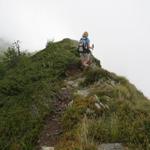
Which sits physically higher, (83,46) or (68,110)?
(83,46)

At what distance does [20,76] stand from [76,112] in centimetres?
590

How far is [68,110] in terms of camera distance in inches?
597

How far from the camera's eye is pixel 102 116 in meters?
14.2

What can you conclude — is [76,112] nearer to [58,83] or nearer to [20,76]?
[58,83]

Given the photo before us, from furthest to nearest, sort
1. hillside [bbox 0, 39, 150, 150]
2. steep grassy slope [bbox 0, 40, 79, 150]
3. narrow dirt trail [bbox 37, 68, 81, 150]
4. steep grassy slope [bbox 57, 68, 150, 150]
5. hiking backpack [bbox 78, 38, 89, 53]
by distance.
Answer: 1. hiking backpack [bbox 78, 38, 89, 53]
2. steep grassy slope [bbox 0, 40, 79, 150]
3. narrow dirt trail [bbox 37, 68, 81, 150]
4. hillside [bbox 0, 39, 150, 150]
5. steep grassy slope [bbox 57, 68, 150, 150]

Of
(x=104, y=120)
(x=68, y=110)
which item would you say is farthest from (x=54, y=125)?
(x=104, y=120)

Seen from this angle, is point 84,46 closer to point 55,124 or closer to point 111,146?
point 55,124

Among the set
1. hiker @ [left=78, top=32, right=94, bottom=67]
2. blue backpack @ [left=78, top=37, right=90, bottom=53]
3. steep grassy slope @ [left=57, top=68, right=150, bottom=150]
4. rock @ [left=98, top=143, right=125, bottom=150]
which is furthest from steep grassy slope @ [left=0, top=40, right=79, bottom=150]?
rock @ [left=98, top=143, right=125, bottom=150]

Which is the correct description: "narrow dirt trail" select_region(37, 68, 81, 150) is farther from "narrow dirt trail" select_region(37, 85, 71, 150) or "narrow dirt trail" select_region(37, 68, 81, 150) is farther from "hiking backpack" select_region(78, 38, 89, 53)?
"hiking backpack" select_region(78, 38, 89, 53)

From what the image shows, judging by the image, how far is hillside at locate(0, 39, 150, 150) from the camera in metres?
12.9

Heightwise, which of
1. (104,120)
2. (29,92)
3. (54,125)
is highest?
(29,92)

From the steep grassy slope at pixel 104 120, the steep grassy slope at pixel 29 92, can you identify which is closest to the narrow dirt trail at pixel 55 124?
the steep grassy slope at pixel 29 92

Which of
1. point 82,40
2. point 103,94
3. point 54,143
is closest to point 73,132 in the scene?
point 54,143

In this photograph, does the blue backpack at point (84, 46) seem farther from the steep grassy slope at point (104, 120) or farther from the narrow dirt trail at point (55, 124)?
the steep grassy slope at point (104, 120)
